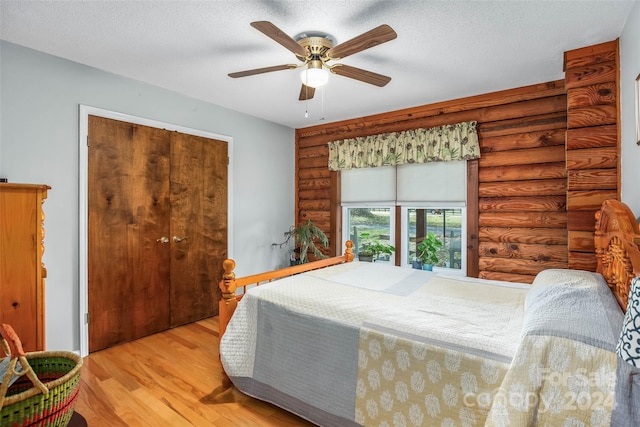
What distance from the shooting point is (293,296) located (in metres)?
2.01

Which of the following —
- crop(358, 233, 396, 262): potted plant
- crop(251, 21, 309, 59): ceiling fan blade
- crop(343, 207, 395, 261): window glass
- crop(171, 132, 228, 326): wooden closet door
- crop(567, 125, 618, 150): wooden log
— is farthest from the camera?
crop(343, 207, 395, 261): window glass

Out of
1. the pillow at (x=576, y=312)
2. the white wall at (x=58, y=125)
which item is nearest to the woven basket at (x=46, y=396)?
the pillow at (x=576, y=312)

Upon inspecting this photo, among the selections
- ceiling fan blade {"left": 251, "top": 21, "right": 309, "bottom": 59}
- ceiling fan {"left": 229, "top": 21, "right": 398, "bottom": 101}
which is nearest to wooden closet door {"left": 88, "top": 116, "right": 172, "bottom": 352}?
ceiling fan {"left": 229, "top": 21, "right": 398, "bottom": 101}

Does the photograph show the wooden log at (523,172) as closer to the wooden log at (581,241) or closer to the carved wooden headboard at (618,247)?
the wooden log at (581,241)

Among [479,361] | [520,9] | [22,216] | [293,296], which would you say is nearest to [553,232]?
[520,9]

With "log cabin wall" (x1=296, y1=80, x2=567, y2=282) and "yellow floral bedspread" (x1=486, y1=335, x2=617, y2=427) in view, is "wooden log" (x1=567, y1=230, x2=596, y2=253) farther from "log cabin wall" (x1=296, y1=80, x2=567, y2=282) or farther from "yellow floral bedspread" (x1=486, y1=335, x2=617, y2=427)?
"yellow floral bedspread" (x1=486, y1=335, x2=617, y2=427)

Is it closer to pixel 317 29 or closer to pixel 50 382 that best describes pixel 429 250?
pixel 317 29

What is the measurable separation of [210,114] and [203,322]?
7.54ft

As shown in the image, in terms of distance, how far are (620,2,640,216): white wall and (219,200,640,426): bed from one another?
0.70 ft

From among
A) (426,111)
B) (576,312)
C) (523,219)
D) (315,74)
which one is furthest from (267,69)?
(523,219)

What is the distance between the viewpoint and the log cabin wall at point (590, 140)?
2.20 meters

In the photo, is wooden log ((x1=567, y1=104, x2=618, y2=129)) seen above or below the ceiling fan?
below

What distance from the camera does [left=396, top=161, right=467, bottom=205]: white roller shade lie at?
3416 mm

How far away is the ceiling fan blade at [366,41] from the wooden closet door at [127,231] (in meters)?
2.07
